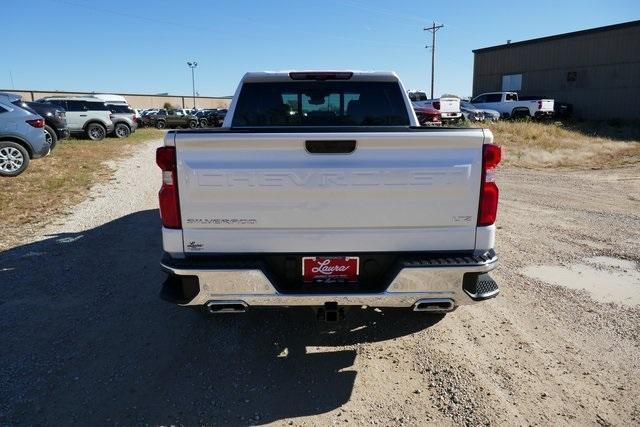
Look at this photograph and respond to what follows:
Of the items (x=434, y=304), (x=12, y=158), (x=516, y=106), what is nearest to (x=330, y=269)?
(x=434, y=304)

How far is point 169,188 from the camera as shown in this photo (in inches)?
105

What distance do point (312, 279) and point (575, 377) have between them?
189cm

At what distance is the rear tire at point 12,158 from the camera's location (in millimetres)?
9742

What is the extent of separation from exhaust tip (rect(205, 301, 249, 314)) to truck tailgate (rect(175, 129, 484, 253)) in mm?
322

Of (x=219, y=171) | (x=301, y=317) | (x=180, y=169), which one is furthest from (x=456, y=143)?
(x=301, y=317)

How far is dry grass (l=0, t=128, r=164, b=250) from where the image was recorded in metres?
7.04

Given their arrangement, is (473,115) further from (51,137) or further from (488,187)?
(488,187)

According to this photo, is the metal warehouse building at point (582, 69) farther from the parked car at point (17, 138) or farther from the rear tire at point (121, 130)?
the parked car at point (17, 138)

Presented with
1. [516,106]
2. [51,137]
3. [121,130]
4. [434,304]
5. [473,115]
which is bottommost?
[434,304]

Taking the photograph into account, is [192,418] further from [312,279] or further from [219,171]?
[219,171]

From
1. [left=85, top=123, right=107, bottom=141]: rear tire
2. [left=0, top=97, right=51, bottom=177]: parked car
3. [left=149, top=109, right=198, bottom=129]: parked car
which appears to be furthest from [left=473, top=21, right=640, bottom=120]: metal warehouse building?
[left=0, top=97, right=51, bottom=177]: parked car

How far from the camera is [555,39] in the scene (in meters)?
34.1

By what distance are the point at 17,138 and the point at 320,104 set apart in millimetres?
8607

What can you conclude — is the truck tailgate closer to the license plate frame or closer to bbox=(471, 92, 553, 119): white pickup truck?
the license plate frame
